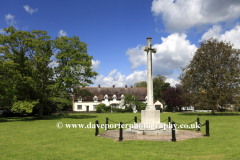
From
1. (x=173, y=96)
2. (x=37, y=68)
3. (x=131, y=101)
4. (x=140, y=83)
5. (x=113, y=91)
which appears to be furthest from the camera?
(x=140, y=83)

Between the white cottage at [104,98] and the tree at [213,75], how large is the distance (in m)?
26.7

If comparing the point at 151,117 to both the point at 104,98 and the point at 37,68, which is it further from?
the point at 104,98

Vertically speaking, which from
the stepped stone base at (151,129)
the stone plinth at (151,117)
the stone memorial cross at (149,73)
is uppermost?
the stone memorial cross at (149,73)

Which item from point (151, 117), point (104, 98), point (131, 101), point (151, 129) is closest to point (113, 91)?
point (104, 98)

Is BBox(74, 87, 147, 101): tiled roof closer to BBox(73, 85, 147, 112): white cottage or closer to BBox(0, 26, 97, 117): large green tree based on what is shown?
BBox(73, 85, 147, 112): white cottage

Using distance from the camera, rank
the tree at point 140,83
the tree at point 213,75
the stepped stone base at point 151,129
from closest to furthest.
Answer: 1. the stepped stone base at point 151,129
2. the tree at point 213,75
3. the tree at point 140,83

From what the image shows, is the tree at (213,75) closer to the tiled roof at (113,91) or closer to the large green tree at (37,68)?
the large green tree at (37,68)

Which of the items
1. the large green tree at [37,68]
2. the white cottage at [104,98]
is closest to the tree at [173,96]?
the white cottage at [104,98]

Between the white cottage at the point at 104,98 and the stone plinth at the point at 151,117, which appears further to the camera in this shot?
the white cottage at the point at 104,98

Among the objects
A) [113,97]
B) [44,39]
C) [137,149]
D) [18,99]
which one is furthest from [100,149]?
[113,97]

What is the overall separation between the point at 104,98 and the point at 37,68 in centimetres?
3591

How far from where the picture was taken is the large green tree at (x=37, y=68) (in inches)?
1037

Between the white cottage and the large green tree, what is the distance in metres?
29.3

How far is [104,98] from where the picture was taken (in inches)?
2498
